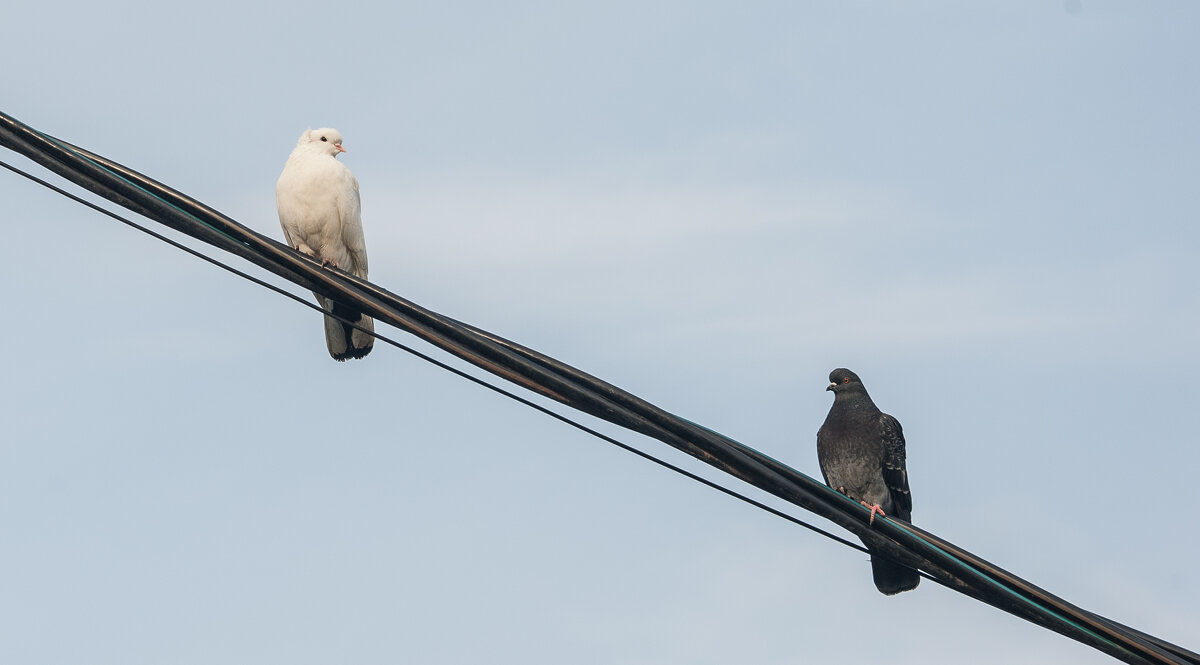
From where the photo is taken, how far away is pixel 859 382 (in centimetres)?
897

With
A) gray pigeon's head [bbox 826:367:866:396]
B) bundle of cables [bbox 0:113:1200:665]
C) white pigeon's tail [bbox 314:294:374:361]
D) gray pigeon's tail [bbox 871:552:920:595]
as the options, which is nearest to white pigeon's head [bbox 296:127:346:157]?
white pigeon's tail [bbox 314:294:374:361]

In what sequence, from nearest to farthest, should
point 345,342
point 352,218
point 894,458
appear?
point 345,342 → point 352,218 → point 894,458

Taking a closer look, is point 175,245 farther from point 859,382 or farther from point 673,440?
point 859,382

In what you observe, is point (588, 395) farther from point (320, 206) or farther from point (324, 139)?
point (324, 139)

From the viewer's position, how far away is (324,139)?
8773mm

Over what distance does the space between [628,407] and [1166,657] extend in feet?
5.88

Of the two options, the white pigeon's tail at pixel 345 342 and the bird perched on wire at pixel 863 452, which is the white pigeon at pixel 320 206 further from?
the bird perched on wire at pixel 863 452

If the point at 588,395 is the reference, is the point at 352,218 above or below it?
above

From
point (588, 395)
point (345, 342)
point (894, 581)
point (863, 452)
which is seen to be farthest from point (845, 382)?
point (588, 395)

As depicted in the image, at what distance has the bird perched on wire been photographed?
336 inches

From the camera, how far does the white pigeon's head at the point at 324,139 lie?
871 cm

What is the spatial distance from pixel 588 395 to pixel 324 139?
5.28 m

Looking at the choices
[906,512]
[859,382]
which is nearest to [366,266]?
[859,382]

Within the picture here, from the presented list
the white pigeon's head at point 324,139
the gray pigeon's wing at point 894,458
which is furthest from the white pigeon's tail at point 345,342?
the gray pigeon's wing at point 894,458
